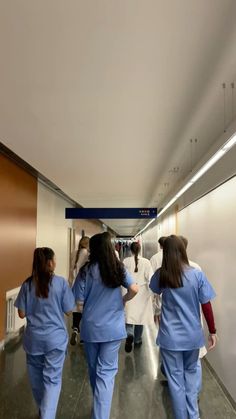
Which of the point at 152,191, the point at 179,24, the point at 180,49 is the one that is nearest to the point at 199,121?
the point at 180,49

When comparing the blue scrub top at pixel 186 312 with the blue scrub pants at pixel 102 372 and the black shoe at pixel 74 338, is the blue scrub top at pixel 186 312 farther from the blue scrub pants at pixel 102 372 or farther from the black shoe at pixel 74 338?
the black shoe at pixel 74 338

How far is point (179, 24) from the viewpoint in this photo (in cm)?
206

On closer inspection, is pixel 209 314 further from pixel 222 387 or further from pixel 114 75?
pixel 114 75

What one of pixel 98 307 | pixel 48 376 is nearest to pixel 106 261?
pixel 98 307

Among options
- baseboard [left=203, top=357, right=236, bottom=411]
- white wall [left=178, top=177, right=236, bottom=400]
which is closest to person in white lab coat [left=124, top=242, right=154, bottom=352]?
white wall [left=178, top=177, right=236, bottom=400]

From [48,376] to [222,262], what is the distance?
2.14m

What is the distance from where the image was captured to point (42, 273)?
2.78 m

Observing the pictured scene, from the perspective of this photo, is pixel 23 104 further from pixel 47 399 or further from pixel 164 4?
pixel 47 399

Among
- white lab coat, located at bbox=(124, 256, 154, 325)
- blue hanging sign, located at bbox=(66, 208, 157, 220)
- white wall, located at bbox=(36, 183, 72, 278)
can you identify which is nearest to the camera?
white lab coat, located at bbox=(124, 256, 154, 325)

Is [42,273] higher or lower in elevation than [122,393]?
higher

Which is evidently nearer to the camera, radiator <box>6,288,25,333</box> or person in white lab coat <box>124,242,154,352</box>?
person in white lab coat <box>124,242,154,352</box>

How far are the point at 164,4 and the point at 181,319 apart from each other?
2266mm

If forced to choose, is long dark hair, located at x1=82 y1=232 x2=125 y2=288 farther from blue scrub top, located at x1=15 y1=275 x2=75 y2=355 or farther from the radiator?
the radiator

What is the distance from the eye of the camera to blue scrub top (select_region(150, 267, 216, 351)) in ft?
8.88
